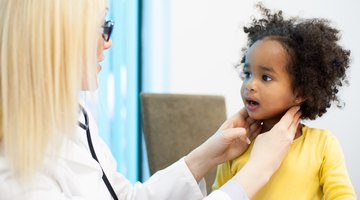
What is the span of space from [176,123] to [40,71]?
44.3 inches

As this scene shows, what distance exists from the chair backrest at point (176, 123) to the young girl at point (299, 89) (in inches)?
26.7

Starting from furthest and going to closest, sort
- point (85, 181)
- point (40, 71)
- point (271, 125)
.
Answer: point (271, 125) < point (85, 181) < point (40, 71)

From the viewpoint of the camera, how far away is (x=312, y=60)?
115cm

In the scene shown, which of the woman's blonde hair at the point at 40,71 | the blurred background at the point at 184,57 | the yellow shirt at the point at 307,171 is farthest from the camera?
the blurred background at the point at 184,57

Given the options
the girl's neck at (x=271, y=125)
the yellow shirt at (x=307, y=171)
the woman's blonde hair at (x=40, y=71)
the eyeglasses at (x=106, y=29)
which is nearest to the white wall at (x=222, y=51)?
the girl's neck at (x=271, y=125)

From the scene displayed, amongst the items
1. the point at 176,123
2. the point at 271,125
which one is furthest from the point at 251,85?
the point at 176,123

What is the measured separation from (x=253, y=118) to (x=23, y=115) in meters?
0.63

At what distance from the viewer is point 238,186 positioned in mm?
973

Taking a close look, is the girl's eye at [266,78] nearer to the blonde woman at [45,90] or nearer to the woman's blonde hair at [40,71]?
the blonde woman at [45,90]

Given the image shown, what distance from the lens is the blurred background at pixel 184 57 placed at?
8.89 feet

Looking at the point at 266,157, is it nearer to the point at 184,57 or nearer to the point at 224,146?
the point at 224,146

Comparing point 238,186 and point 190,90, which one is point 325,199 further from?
point 190,90

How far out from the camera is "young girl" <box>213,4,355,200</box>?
111cm

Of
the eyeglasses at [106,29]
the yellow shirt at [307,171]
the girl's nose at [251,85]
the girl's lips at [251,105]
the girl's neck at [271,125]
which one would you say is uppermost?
the eyeglasses at [106,29]
